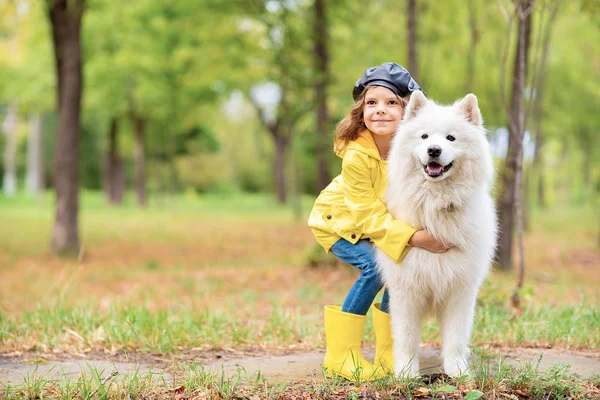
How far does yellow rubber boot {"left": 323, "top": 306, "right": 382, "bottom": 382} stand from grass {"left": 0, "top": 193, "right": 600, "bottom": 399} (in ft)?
0.63

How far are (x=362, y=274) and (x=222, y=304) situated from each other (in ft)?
11.6

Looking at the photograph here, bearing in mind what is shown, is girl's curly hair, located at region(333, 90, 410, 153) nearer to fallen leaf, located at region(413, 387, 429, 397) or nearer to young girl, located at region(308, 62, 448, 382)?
young girl, located at region(308, 62, 448, 382)

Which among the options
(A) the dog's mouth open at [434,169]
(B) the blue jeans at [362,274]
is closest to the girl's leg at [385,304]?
(B) the blue jeans at [362,274]

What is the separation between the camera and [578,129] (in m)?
22.5

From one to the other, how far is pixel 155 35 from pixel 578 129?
53.4 ft

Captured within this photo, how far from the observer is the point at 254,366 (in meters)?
3.69

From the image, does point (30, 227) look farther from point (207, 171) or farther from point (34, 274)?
point (207, 171)

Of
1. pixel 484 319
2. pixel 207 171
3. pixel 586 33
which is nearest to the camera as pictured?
pixel 484 319

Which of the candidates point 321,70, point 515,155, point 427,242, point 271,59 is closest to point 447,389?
point 427,242

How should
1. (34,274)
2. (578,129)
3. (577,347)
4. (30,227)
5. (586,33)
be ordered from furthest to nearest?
1. (578,129)
2. (30,227)
3. (586,33)
4. (34,274)
5. (577,347)

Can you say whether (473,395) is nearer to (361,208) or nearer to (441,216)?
(441,216)

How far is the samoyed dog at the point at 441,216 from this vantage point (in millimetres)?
3094

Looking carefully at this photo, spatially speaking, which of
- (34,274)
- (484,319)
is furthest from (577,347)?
(34,274)

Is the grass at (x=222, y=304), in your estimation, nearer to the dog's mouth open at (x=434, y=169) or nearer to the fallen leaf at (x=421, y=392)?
the fallen leaf at (x=421, y=392)
